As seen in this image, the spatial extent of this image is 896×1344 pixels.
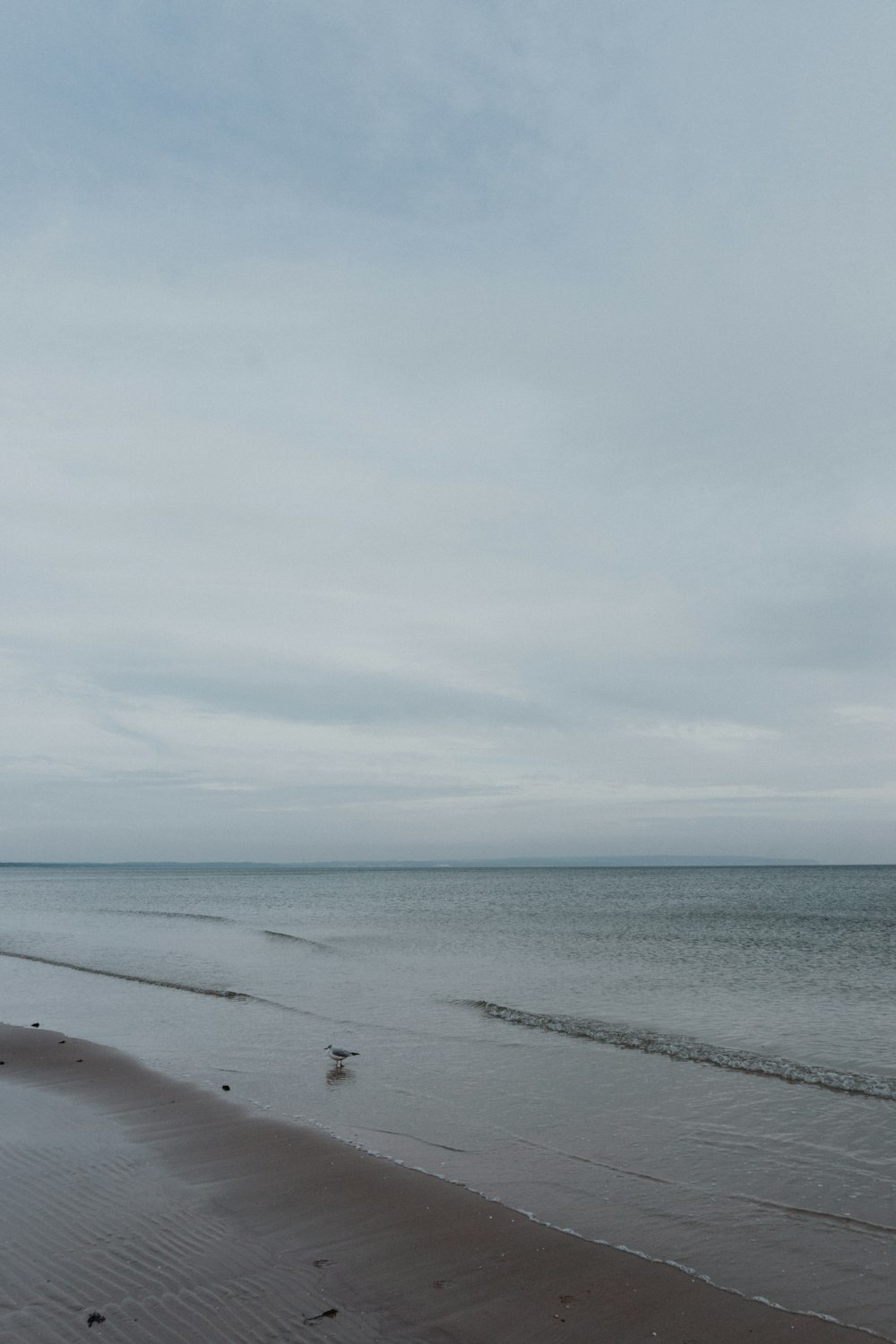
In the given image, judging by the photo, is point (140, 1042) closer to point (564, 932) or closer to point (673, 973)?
point (673, 973)

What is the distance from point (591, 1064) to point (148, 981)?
13.7 meters

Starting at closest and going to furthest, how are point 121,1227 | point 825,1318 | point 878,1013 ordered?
point 825,1318, point 121,1227, point 878,1013

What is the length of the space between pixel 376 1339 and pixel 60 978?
20175 millimetres

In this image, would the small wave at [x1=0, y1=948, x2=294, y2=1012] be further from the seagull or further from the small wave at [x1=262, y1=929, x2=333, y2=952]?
the small wave at [x1=262, y1=929, x2=333, y2=952]

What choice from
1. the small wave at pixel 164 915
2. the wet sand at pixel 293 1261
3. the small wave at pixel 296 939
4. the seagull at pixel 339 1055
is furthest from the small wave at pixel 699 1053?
the small wave at pixel 164 915

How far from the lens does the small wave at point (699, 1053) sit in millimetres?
11727

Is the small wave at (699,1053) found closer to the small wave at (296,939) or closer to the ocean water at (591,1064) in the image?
the ocean water at (591,1064)

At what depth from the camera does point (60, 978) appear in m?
22.3

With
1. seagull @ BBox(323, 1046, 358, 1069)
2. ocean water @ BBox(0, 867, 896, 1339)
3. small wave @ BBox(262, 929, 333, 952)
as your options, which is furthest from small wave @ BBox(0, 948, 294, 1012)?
small wave @ BBox(262, 929, 333, 952)

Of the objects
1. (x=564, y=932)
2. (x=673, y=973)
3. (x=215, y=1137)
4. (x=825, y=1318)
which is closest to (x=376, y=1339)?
(x=825, y=1318)

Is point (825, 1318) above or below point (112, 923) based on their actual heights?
above

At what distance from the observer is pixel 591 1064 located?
12.9 meters

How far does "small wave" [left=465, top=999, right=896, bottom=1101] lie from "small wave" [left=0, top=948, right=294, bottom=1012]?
544 centimetres

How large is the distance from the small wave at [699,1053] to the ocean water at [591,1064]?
61 millimetres
